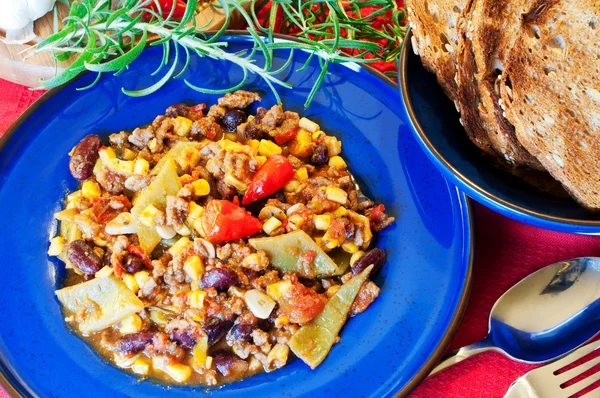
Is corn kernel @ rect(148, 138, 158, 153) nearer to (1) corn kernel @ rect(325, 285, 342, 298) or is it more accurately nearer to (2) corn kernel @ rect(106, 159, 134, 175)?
(2) corn kernel @ rect(106, 159, 134, 175)

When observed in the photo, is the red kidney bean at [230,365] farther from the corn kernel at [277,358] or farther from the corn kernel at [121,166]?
the corn kernel at [121,166]

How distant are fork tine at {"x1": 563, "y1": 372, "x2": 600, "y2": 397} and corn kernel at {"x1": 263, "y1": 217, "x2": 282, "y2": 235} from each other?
1.36 metres

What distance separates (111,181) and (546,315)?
6.71 feet

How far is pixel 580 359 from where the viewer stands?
2.42 m

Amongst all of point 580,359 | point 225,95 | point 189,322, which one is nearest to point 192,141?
point 225,95

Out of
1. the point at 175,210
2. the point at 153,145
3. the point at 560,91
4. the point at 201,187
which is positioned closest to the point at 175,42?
the point at 153,145

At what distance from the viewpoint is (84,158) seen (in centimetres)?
270

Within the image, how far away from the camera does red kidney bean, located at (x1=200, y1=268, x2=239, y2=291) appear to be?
7.66ft

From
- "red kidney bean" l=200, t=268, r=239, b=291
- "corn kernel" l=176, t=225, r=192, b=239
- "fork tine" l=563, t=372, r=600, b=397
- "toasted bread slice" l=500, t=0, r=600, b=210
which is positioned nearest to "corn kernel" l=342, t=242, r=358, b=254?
"red kidney bean" l=200, t=268, r=239, b=291

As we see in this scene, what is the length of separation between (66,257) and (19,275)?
202mm

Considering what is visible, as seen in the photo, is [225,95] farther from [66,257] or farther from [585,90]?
[585,90]

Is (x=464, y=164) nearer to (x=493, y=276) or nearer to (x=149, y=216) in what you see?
(x=493, y=276)

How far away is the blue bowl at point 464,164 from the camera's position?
2.11 metres

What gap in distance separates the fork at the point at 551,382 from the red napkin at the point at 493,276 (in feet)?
0.22
